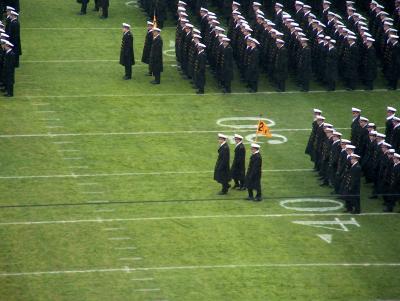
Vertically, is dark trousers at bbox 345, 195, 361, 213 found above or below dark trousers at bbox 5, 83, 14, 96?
below

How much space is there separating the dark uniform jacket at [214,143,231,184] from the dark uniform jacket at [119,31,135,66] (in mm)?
9017

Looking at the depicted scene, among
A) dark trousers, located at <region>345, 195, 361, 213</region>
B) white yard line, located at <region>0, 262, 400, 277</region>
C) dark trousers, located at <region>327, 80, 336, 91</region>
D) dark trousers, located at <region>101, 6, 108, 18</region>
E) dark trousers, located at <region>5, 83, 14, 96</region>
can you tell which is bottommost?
white yard line, located at <region>0, 262, 400, 277</region>

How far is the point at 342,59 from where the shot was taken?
48031 millimetres

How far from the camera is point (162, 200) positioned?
38.8 m

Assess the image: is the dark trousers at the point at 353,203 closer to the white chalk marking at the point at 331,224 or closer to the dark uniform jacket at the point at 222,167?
the white chalk marking at the point at 331,224

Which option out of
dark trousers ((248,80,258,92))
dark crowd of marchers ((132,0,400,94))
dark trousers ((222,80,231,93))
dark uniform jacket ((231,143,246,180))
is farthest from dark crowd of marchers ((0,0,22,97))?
dark uniform jacket ((231,143,246,180))

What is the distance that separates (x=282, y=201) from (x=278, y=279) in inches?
191

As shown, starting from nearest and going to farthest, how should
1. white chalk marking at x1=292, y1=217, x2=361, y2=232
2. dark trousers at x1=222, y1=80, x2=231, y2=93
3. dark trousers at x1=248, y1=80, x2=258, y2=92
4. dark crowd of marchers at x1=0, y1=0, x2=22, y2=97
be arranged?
white chalk marking at x1=292, y1=217, x2=361, y2=232
dark crowd of marchers at x1=0, y1=0, x2=22, y2=97
dark trousers at x1=222, y1=80, x2=231, y2=93
dark trousers at x1=248, y1=80, x2=258, y2=92

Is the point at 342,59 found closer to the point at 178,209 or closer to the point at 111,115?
the point at 111,115

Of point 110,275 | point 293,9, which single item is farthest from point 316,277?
point 293,9

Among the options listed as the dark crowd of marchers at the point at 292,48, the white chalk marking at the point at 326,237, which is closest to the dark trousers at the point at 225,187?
the white chalk marking at the point at 326,237

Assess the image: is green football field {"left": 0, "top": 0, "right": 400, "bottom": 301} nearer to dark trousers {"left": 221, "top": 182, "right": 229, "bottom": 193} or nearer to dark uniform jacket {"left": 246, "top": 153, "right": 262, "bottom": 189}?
dark trousers {"left": 221, "top": 182, "right": 229, "bottom": 193}

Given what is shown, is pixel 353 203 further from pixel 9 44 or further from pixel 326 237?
pixel 9 44

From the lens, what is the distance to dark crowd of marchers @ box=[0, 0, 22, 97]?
4566cm
